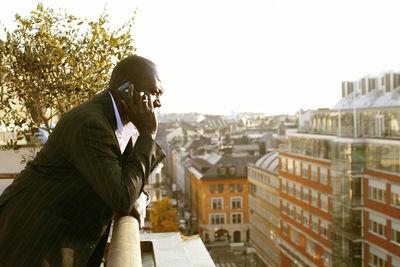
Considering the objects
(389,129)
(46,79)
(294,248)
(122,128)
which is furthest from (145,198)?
(294,248)

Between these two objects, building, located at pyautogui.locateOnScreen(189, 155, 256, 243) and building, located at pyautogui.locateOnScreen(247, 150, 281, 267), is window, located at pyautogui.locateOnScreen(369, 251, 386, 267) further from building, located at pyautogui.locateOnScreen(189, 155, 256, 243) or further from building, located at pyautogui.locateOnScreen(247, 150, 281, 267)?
building, located at pyautogui.locateOnScreen(189, 155, 256, 243)

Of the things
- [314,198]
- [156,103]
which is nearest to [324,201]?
[314,198]

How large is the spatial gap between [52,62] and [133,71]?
3.26 meters

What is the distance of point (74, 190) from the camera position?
5.44 feet

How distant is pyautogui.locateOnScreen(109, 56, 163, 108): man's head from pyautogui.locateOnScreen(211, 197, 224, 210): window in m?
56.3

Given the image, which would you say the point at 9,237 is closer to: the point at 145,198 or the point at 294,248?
the point at 145,198

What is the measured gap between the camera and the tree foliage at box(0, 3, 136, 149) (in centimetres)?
484

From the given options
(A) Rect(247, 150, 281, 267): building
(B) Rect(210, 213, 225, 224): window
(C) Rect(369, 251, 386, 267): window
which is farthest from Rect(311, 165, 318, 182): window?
(B) Rect(210, 213, 225, 224): window

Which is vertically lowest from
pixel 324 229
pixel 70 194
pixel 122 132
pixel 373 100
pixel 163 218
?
pixel 324 229

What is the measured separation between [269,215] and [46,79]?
47.3 m

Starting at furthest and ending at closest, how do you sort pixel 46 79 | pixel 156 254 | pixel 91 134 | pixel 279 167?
pixel 279 167 < pixel 46 79 < pixel 156 254 < pixel 91 134

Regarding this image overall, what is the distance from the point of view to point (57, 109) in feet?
16.9

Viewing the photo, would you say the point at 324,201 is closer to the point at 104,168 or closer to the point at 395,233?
the point at 395,233

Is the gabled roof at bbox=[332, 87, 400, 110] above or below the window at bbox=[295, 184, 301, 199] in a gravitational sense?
above
